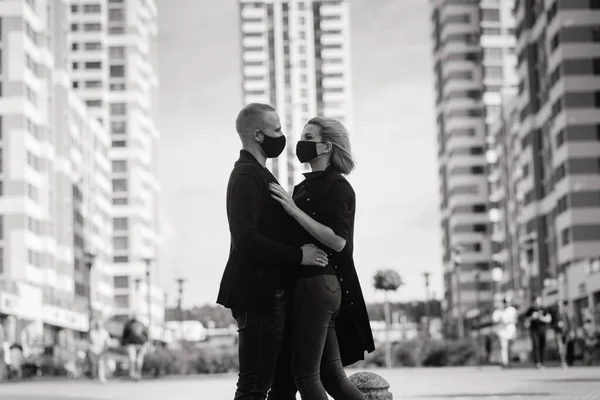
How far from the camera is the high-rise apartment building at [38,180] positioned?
75694 mm

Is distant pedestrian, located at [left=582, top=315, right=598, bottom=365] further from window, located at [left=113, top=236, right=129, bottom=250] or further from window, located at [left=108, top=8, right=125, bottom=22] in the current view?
window, located at [left=108, top=8, right=125, bottom=22]

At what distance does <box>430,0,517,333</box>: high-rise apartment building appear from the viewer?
133750mm

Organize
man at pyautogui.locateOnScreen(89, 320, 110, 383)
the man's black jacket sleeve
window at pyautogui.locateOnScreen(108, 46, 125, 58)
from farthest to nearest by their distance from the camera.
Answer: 1. window at pyautogui.locateOnScreen(108, 46, 125, 58)
2. man at pyautogui.locateOnScreen(89, 320, 110, 383)
3. the man's black jacket sleeve

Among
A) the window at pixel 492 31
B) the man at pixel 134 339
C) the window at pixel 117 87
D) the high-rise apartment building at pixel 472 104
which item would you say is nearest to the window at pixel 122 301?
the window at pixel 117 87

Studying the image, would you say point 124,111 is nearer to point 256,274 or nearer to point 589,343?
point 589,343

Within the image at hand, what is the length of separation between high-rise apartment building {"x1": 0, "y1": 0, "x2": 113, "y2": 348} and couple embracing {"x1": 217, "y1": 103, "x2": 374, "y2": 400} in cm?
5500

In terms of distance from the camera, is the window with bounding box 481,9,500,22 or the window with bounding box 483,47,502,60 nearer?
the window with bounding box 481,9,500,22

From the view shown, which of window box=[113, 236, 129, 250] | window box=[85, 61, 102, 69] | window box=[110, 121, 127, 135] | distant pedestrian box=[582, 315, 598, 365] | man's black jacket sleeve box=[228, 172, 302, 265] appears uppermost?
window box=[85, 61, 102, 69]

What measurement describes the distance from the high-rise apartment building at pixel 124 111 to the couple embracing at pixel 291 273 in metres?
118

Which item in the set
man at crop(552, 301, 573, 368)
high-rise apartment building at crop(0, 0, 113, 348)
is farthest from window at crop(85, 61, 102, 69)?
man at crop(552, 301, 573, 368)

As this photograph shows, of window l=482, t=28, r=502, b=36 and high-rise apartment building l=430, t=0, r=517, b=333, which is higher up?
window l=482, t=28, r=502, b=36

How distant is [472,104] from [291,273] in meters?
132

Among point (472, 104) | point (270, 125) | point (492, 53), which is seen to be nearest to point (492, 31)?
point (492, 53)

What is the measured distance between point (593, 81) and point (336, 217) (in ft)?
227
